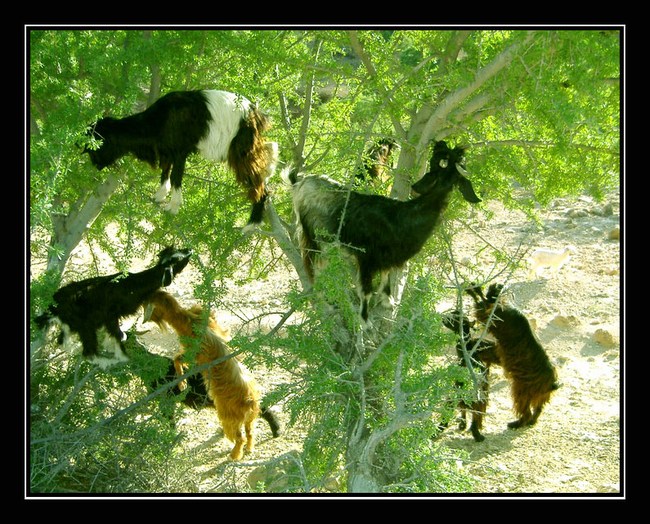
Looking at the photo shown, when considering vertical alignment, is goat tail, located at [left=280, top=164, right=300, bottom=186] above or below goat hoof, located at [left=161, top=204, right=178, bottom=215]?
above

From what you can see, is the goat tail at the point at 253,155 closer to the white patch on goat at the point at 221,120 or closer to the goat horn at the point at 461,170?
the white patch on goat at the point at 221,120

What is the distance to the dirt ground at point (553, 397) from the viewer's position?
19.9 ft

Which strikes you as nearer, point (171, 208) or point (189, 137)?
point (189, 137)

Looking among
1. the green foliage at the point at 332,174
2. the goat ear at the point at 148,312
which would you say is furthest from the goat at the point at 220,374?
the green foliage at the point at 332,174

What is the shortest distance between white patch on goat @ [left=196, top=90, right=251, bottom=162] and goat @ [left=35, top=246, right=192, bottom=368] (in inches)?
31.8

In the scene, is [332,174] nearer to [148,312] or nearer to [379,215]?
[379,215]

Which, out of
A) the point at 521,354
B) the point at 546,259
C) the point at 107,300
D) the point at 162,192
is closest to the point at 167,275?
the point at 107,300

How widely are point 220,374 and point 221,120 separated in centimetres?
237

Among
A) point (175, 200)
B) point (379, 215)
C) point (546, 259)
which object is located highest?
point (175, 200)

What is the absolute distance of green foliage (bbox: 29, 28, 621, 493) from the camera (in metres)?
4.48

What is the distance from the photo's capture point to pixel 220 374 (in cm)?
637

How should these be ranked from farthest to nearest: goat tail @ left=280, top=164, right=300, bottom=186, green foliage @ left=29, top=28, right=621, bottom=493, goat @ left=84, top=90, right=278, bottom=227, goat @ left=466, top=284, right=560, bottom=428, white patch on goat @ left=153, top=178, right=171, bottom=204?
goat @ left=466, top=284, right=560, bottom=428, goat tail @ left=280, top=164, right=300, bottom=186, white patch on goat @ left=153, top=178, right=171, bottom=204, goat @ left=84, top=90, right=278, bottom=227, green foliage @ left=29, top=28, right=621, bottom=493

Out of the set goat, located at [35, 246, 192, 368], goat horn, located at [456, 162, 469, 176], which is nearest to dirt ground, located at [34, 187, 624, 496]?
goat, located at [35, 246, 192, 368]

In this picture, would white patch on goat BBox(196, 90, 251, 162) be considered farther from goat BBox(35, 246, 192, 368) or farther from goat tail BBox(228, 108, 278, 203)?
goat BBox(35, 246, 192, 368)
